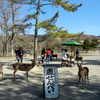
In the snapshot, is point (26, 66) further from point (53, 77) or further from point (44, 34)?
point (44, 34)

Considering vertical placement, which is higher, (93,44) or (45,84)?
(93,44)

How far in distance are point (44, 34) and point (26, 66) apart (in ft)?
14.9

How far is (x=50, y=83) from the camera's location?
3734 mm

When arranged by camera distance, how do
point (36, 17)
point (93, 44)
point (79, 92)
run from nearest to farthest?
point (79, 92), point (36, 17), point (93, 44)

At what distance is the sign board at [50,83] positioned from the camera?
3.67 m

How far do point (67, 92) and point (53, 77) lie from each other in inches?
39.6

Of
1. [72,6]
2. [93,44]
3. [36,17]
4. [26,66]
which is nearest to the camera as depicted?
[26,66]

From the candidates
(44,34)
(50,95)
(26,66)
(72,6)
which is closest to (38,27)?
(44,34)

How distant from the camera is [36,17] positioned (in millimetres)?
9852

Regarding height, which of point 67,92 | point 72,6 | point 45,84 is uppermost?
point 72,6

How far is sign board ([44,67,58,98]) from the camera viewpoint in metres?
3.67

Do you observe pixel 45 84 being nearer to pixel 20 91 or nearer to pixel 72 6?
pixel 20 91

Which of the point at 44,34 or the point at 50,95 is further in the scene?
the point at 44,34

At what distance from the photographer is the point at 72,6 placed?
30.2 feet
